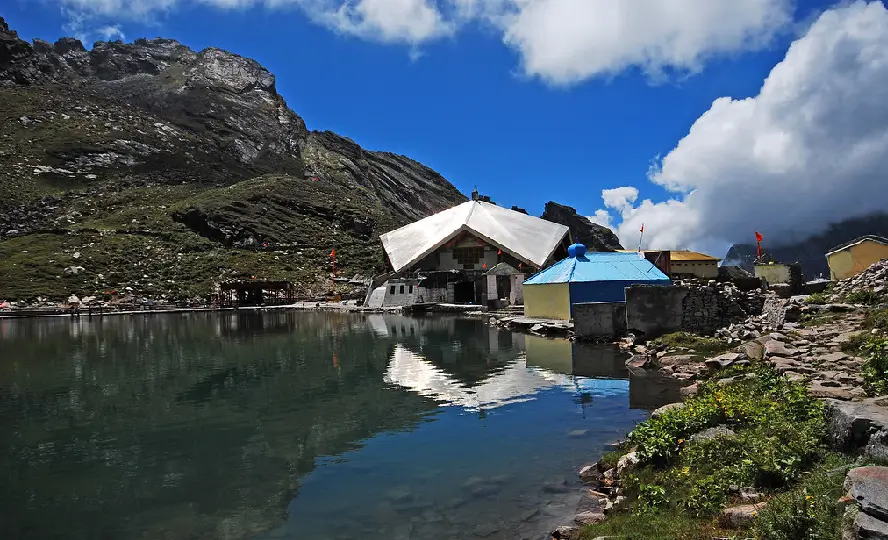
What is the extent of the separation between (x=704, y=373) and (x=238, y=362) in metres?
15.2

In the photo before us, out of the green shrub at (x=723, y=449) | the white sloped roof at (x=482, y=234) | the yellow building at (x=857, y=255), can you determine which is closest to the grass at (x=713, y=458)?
the green shrub at (x=723, y=449)

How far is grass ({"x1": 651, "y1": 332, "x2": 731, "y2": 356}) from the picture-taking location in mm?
15491

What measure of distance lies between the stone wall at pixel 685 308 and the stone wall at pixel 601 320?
1.36 m

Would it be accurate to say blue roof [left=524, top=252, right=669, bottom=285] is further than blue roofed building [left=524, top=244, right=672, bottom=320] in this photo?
Yes

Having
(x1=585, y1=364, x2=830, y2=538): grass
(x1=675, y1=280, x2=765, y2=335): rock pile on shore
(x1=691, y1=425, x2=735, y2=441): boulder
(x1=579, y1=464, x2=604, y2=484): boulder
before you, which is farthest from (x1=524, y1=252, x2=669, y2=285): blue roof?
(x1=691, y1=425, x2=735, y2=441): boulder

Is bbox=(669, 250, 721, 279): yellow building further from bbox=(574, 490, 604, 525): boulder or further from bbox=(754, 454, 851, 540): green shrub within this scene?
bbox=(754, 454, 851, 540): green shrub

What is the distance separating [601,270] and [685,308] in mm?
9362

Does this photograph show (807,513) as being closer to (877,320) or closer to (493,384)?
(877,320)

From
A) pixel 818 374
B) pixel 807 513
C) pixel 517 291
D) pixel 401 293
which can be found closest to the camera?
pixel 807 513

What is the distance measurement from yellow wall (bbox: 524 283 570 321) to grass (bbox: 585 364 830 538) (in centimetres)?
1954

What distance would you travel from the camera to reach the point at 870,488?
3.94m

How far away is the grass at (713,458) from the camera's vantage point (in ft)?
17.7

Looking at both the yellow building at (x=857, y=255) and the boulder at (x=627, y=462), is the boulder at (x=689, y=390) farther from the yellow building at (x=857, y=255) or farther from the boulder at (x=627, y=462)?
the yellow building at (x=857, y=255)

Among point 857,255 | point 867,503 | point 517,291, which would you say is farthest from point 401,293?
point 867,503
